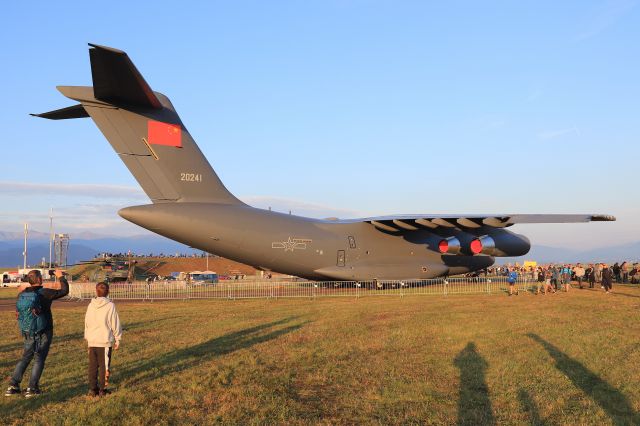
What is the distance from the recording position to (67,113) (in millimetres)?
14000

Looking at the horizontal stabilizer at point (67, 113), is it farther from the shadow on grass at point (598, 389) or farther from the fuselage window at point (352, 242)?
the shadow on grass at point (598, 389)

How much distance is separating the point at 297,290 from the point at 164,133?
31.9ft

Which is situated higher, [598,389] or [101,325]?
[101,325]

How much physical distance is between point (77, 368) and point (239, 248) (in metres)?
Answer: 10.3

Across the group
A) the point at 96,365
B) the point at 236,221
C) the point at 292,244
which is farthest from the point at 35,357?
the point at 292,244

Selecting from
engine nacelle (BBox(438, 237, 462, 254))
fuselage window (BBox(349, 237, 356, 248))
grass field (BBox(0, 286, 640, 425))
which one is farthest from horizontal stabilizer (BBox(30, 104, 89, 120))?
engine nacelle (BBox(438, 237, 462, 254))

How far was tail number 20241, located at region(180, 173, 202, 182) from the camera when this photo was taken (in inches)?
641

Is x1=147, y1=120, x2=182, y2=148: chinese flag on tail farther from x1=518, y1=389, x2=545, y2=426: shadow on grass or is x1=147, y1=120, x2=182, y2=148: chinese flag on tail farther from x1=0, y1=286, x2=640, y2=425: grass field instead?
x1=518, y1=389, x2=545, y2=426: shadow on grass

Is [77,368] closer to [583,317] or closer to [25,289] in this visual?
[25,289]

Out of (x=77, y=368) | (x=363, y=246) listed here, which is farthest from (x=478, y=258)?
(x=77, y=368)

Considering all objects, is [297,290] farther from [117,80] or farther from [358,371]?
[358,371]

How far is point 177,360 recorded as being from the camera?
816 cm

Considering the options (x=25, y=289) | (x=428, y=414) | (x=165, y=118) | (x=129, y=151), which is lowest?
(x=428, y=414)

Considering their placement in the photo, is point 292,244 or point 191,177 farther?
point 292,244
